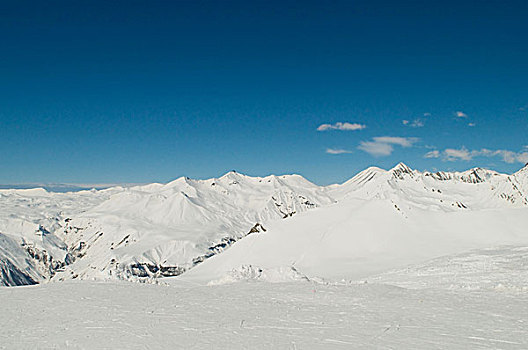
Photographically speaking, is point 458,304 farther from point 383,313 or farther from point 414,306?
point 383,313

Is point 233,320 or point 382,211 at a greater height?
point 382,211

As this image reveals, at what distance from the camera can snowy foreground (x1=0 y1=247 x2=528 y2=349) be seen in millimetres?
10500

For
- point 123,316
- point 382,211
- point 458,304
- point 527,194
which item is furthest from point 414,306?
point 527,194

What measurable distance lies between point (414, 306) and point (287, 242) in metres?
52.6

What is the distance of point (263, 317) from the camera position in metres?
13.4

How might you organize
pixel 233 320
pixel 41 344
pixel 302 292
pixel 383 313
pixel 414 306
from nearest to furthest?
pixel 41 344 → pixel 233 320 → pixel 383 313 → pixel 414 306 → pixel 302 292

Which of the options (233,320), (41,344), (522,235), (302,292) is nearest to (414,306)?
(302,292)

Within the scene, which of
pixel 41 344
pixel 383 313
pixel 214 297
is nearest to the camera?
pixel 41 344

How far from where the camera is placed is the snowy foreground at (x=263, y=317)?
34.4 ft

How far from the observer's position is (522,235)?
184 feet

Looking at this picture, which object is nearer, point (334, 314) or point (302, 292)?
point (334, 314)

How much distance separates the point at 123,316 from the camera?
13.4m

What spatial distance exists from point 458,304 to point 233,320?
8.95 meters

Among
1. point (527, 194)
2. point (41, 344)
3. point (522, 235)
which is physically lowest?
point (41, 344)
